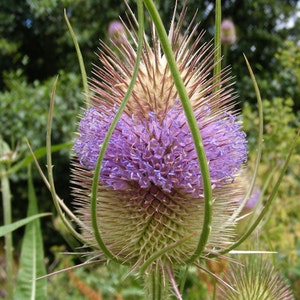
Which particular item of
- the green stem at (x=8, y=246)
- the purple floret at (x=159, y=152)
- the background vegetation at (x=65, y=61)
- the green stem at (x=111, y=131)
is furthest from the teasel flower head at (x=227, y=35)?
the green stem at (x=111, y=131)

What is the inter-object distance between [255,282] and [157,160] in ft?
1.40

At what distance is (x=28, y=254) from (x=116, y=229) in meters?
0.61

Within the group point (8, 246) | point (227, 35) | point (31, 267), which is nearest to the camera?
point (31, 267)

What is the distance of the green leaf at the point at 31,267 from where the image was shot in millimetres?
1618

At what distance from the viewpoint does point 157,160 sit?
111 centimetres

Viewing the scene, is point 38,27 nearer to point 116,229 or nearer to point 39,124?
point 39,124

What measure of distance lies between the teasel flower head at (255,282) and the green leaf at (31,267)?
2.17ft

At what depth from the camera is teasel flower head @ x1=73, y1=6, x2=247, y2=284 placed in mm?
1113

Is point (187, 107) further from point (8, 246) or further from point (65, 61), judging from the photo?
point (65, 61)

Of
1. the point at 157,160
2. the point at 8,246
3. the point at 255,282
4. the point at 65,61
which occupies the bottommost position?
the point at 255,282

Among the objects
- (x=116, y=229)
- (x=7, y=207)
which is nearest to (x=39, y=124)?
(x=7, y=207)

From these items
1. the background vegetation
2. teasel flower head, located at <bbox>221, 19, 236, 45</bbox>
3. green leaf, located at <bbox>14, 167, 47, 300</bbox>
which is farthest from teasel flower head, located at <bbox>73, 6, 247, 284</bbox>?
the background vegetation

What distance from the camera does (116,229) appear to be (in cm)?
119

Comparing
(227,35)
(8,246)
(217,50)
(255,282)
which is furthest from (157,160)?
(227,35)
